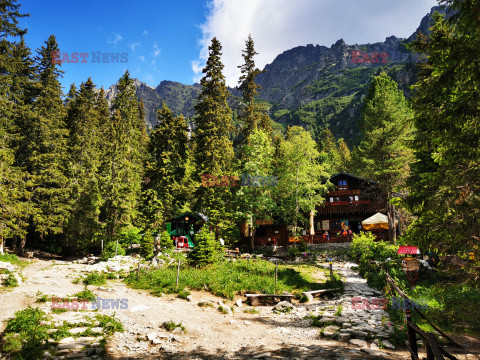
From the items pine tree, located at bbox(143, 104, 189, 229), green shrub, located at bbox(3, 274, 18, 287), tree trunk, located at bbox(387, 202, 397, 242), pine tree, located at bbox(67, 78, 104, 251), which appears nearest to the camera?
green shrub, located at bbox(3, 274, 18, 287)

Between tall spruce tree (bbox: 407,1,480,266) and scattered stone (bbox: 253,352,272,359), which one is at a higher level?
tall spruce tree (bbox: 407,1,480,266)

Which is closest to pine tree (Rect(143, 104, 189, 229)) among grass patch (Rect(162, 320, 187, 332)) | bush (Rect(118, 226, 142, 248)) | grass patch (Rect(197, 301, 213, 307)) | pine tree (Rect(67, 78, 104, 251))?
bush (Rect(118, 226, 142, 248))

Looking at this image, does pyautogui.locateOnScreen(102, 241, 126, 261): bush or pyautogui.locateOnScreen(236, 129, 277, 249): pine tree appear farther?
pyautogui.locateOnScreen(236, 129, 277, 249): pine tree

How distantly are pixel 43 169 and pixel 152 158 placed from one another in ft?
52.0

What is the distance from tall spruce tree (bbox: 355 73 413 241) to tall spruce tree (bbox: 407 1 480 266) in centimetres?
1860

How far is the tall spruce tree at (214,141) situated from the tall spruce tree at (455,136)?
21190 millimetres

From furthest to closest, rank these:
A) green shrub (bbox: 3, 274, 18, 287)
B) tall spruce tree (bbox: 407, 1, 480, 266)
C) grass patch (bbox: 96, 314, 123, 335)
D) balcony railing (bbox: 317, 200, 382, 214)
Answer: balcony railing (bbox: 317, 200, 382, 214) < green shrub (bbox: 3, 274, 18, 287) < grass patch (bbox: 96, 314, 123, 335) < tall spruce tree (bbox: 407, 1, 480, 266)

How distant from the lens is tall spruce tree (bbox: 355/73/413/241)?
26.3 meters

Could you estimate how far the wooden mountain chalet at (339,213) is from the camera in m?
34.5

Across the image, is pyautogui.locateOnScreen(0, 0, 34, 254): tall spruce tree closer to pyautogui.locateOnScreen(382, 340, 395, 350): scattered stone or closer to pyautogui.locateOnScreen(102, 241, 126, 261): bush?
pyautogui.locateOnScreen(102, 241, 126, 261): bush

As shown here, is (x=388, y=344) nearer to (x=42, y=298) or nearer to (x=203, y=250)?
(x=42, y=298)

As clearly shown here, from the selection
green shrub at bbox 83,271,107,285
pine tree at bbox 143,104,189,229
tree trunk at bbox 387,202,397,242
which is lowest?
green shrub at bbox 83,271,107,285

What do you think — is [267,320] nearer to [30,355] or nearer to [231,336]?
[231,336]

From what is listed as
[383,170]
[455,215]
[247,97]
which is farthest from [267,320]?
[247,97]
